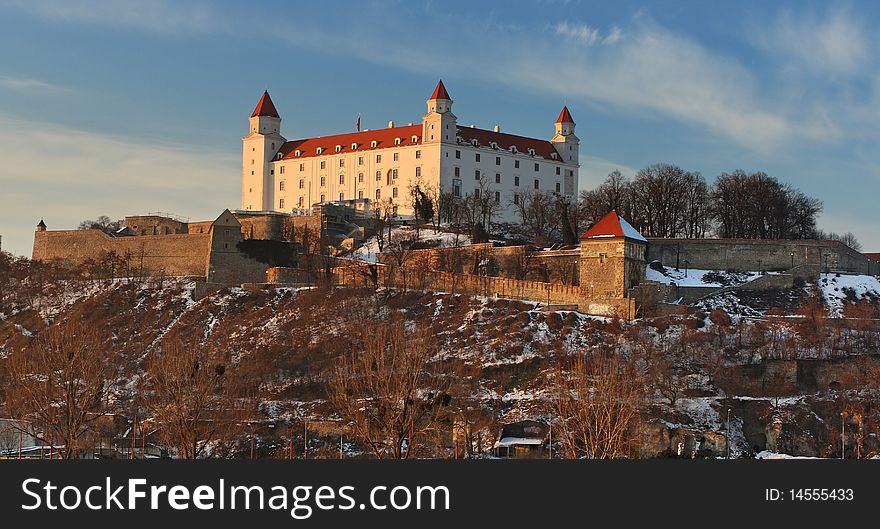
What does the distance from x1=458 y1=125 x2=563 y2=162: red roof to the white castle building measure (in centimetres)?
8

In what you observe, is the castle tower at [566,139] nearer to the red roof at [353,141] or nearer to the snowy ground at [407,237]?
the red roof at [353,141]

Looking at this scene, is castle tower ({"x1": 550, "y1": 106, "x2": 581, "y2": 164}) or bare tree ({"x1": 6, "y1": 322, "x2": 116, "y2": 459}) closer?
bare tree ({"x1": 6, "y1": 322, "x2": 116, "y2": 459})

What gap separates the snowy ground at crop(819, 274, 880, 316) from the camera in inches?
2835

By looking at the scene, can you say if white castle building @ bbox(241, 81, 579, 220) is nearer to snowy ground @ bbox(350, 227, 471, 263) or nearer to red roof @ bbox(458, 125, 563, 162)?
red roof @ bbox(458, 125, 563, 162)

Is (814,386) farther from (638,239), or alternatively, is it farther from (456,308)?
(456,308)

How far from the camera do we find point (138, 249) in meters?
87.7

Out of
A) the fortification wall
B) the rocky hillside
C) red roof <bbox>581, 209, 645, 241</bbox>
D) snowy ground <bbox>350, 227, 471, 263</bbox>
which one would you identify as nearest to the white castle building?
snowy ground <bbox>350, 227, 471, 263</bbox>

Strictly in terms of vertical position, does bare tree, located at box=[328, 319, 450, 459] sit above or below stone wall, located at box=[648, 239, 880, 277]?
below

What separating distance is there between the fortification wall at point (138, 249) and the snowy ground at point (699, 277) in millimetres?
28099

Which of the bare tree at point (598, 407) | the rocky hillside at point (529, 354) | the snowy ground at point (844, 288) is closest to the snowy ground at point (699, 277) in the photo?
the snowy ground at point (844, 288)

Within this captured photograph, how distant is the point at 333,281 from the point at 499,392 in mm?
20266

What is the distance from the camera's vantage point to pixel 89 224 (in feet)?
328

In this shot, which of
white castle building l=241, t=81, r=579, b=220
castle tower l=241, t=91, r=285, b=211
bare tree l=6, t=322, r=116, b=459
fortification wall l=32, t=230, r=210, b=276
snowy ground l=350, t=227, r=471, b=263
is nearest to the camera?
bare tree l=6, t=322, r=116, b=459

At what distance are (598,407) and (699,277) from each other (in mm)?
27631
